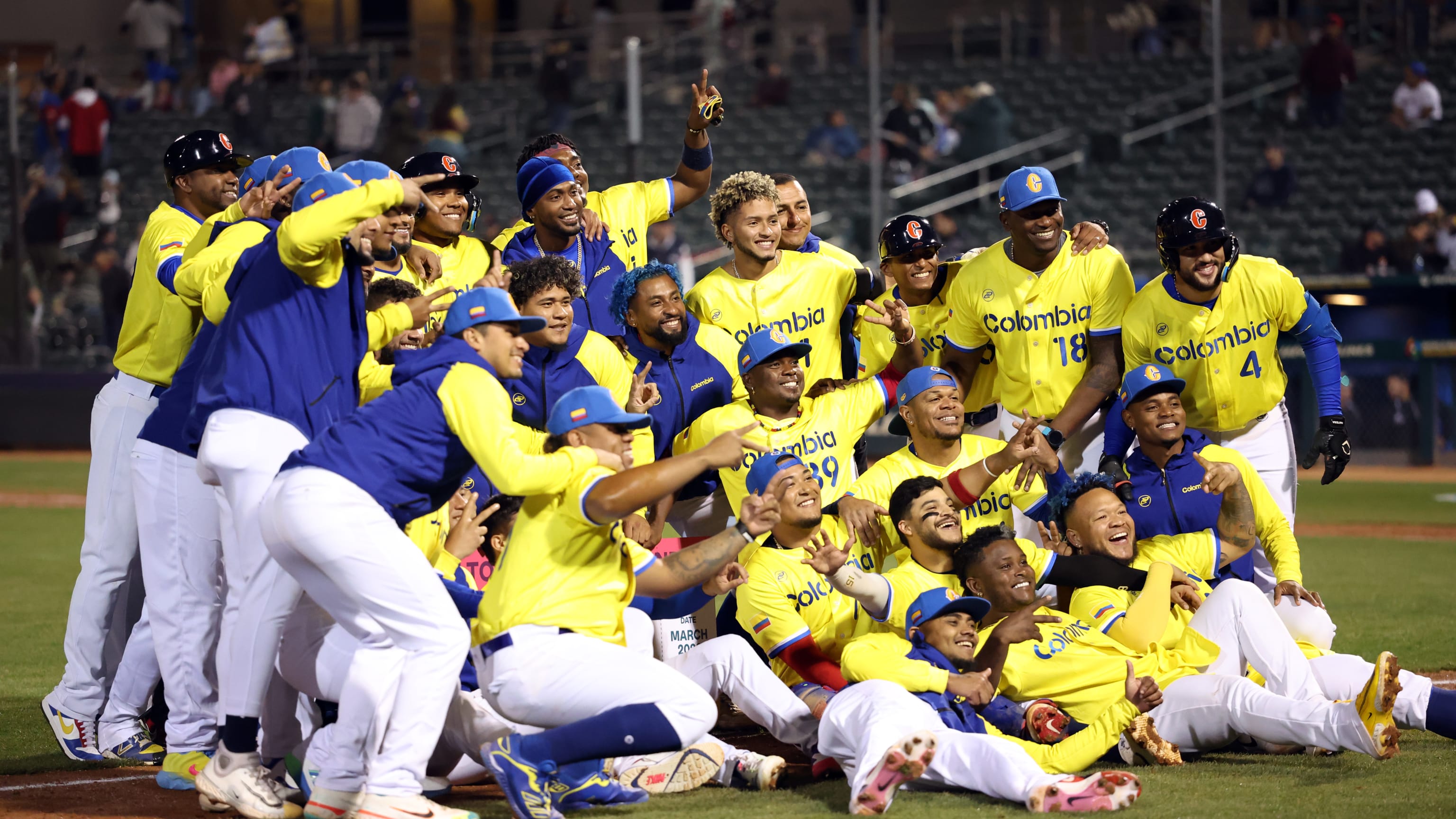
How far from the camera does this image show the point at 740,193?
22.6 feet

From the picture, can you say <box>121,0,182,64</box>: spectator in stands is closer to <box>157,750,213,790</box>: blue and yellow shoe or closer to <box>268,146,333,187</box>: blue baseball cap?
<box>268,146,333,187</box>: blue baseball cap

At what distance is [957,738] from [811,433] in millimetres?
1861

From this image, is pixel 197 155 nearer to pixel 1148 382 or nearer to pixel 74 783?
pixel 74 783

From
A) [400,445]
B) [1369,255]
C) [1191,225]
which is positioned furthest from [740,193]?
[1369,255]

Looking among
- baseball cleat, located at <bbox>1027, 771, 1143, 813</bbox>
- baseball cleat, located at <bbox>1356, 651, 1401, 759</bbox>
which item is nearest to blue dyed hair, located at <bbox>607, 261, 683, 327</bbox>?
baseball cleat, located at <bbox>1027, 771, 1143, 813</bbox>

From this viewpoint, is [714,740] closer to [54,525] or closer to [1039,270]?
[1039,270]

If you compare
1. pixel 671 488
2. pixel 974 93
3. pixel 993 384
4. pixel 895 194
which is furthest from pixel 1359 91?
pixel 671 488

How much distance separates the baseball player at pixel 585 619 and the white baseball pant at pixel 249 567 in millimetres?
646

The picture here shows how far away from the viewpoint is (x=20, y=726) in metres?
6.30

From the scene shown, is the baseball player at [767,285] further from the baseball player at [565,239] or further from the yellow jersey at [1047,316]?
the yellow jersey at [1047,316]

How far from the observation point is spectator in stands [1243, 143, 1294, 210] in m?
18.5

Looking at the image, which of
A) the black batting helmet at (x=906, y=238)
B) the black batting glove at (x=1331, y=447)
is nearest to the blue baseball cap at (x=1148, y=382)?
the black batting glove at (x=1331, y=447)

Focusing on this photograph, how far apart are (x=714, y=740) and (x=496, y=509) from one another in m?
1.27

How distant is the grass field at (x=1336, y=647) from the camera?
476 centimetres
